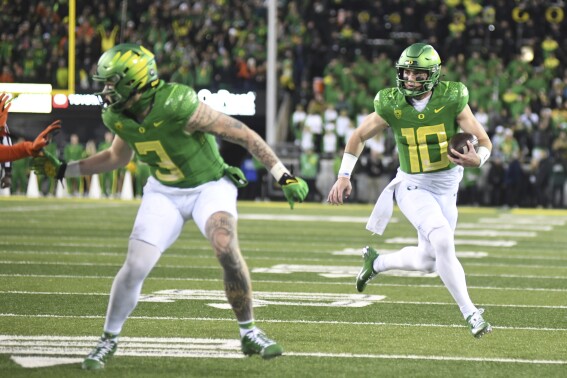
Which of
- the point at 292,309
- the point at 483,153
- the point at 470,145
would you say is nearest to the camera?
the point at 470,145

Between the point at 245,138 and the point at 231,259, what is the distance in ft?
1.82

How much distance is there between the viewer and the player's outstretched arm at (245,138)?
5546 mm

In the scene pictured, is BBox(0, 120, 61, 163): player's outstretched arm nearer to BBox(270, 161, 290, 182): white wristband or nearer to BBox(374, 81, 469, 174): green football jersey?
BBox(270, 161, 290, 182): white wristband

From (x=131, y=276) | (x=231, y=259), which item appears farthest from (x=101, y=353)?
(x=231, y=259)

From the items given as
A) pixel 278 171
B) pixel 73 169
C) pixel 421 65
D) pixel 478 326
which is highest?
pixel 421 65

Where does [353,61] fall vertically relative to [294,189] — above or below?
below

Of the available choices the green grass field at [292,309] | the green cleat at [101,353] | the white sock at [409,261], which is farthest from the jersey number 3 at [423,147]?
the green cleat at [101,353]

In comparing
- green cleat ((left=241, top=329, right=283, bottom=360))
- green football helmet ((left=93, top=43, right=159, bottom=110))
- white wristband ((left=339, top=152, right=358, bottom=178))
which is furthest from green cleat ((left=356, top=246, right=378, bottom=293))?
green football helmet ((left=93, top=43, right=159, bottom=110))

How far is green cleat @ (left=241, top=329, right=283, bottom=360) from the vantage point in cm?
569

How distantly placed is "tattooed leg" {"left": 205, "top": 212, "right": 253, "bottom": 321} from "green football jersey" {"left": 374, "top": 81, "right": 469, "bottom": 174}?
1.78 metres

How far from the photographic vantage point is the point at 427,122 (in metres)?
7.08

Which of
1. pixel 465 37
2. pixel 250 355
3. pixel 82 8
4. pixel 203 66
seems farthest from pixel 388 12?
pixel 250 355

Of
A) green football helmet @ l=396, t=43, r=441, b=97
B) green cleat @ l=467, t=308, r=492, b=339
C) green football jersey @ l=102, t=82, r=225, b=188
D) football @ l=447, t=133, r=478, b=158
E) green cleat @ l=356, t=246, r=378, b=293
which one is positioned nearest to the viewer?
green football jersey @ l=102, t=82, r=225, b=188

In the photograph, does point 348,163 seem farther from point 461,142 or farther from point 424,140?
point 461,142
